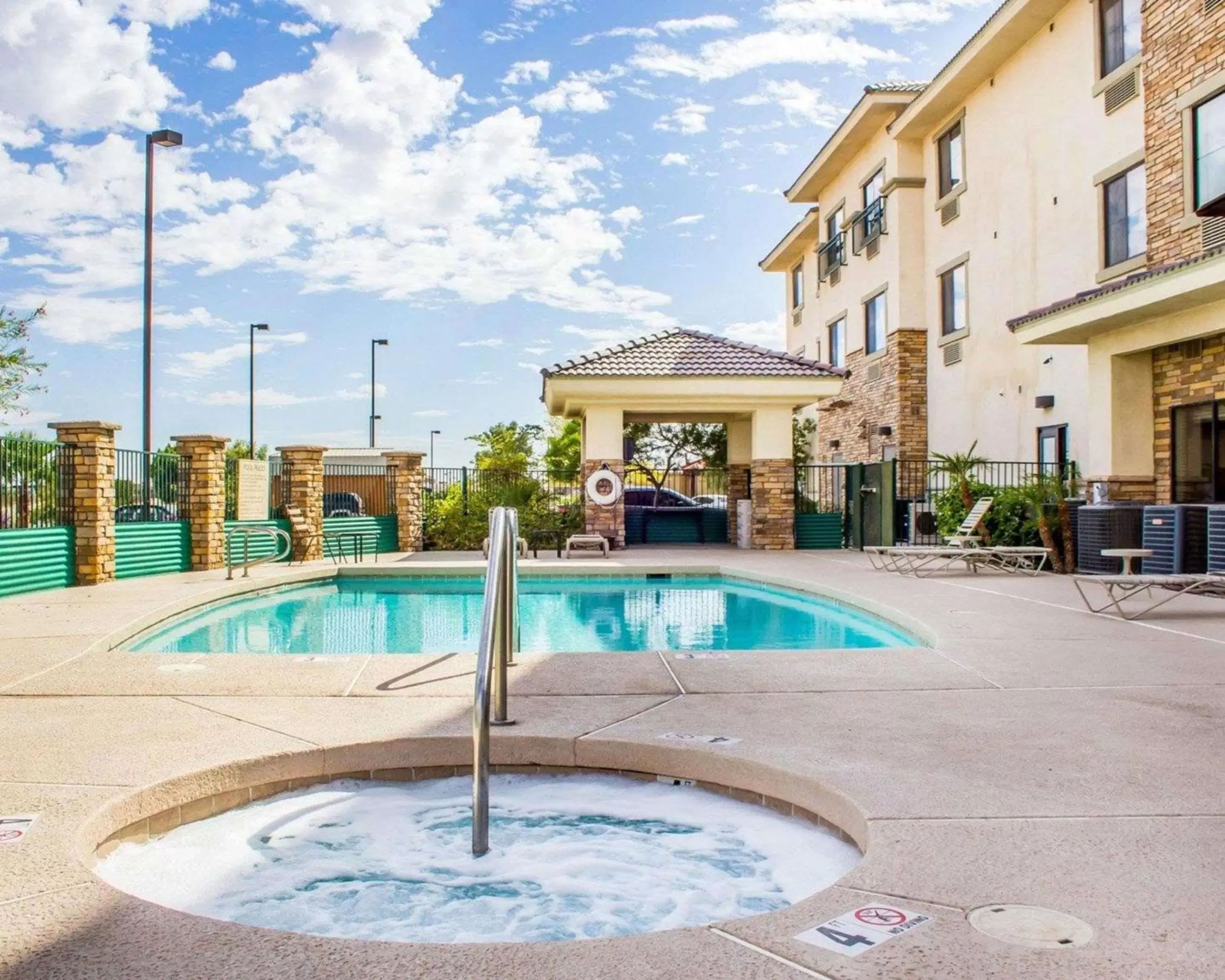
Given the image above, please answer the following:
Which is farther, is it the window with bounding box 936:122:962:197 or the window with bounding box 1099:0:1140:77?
the window with bounding box 936:122:962:197

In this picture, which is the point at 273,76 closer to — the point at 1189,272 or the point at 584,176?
the point at 584,176

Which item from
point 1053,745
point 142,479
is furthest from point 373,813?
point 142,479

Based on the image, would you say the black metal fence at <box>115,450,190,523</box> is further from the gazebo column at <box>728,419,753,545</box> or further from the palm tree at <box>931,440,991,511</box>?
the palm tree at <box>931,440,991,511</box>

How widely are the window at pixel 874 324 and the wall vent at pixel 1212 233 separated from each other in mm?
10744

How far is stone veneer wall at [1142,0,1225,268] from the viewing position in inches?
513

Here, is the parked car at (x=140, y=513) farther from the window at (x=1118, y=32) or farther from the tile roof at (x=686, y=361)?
the window at (x=1118, y=32)

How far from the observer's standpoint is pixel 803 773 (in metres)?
4.07

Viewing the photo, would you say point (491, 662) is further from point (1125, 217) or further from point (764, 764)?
point (1125, 217)

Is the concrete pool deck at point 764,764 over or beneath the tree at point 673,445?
beneath

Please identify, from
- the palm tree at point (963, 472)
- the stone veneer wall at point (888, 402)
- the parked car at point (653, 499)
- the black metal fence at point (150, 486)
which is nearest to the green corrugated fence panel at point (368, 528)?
the black metal fence at point (150, 486)

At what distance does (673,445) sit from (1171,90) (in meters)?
21.2

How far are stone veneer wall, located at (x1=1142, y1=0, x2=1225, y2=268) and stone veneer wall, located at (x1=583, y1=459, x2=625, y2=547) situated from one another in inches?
384

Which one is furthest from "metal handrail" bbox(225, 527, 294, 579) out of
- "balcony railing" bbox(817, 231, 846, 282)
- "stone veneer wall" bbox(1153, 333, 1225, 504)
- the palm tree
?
"balcony railing" bbox(817, 231, 846, 282)

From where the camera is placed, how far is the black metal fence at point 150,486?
14.4 meters
